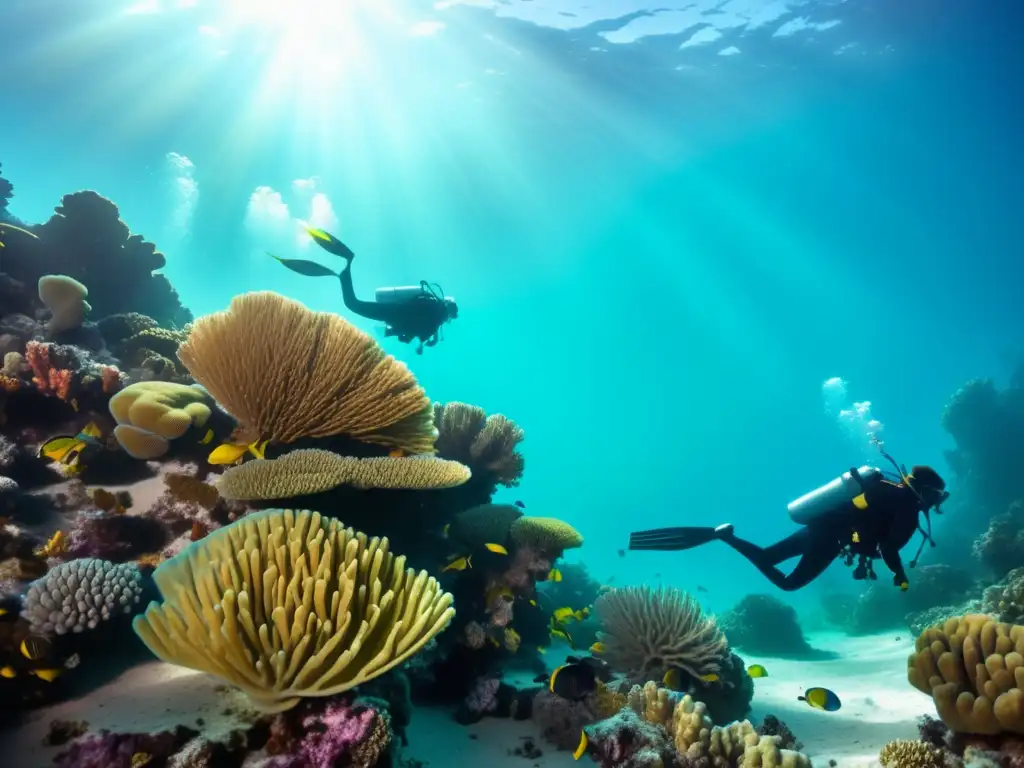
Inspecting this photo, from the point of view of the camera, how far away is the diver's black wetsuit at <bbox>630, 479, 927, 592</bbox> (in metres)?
6.22

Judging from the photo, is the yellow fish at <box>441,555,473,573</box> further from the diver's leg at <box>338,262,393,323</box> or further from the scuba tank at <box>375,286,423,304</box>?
the scuba tank at <box>375,286,423,304</box>

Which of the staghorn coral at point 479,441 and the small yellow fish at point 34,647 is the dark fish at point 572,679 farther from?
the small yellow fish at point 34,647

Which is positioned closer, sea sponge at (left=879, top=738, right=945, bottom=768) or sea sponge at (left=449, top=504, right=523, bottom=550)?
sea sponge at (left=879, top=738, right=945, bottom=768)

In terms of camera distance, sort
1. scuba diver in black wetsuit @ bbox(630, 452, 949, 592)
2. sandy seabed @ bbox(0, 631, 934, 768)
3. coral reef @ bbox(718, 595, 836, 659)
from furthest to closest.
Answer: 1. coral reef @ bbox(718, 595, 836, 659)
2. scuba diver in black wetsuit @ bbox(630, 452, 949, 592)
3. sandy seabed @ bbox(0, 631, 934, 768)

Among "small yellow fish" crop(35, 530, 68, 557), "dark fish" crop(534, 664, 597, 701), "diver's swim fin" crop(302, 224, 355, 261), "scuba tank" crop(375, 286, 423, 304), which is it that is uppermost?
"scuba tank" crop(375, 286, 423, 304)

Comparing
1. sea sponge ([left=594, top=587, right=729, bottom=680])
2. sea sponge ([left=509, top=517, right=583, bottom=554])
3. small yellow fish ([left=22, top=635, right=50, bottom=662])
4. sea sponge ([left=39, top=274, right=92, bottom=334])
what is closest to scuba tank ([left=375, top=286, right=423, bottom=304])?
sea sponge ([left=39, top=274, right=92, bottom=334])

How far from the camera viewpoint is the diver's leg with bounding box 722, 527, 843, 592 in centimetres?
727

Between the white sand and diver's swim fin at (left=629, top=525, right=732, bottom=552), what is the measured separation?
A: 2441mm

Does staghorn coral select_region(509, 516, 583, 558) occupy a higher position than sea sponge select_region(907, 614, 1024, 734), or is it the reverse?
staghorn coral select_region(509, 516, 583, 558)

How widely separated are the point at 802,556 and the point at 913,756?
13.5 ft

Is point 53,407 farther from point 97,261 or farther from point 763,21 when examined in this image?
point 763,21

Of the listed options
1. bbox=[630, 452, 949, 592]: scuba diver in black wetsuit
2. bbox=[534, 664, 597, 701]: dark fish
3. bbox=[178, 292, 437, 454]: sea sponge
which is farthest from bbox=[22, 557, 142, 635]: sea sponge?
bbox=[630, 452, 949, 592]: scuba diver in black wetsuit

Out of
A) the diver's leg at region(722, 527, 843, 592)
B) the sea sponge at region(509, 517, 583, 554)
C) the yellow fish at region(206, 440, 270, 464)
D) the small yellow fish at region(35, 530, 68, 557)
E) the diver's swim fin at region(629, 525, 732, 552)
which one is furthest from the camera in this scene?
the diver's swim fin at region(629, 525, 732, 552)

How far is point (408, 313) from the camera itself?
8.38m
